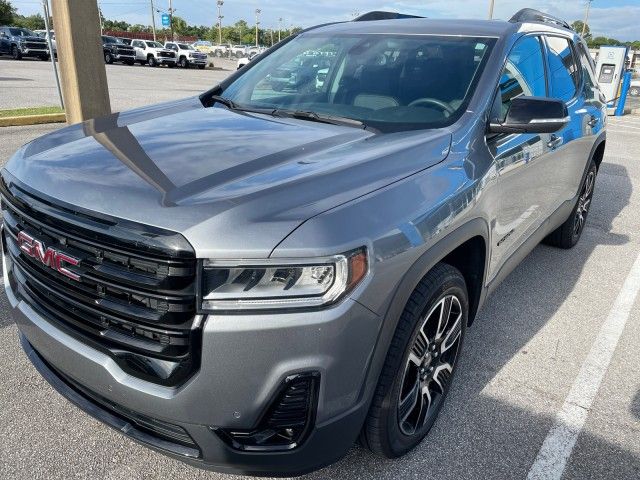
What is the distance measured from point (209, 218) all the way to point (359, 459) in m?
1.28

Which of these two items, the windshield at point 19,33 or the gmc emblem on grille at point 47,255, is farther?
the windshield at point 19,33

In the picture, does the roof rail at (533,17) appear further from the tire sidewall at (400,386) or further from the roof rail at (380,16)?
the tire sidewall at (400,386)

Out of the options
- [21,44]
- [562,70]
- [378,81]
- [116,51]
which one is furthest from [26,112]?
[116,51]

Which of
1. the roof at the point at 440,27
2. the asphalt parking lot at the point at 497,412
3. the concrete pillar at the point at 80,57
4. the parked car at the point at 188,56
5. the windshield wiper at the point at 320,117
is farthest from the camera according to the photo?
the parked car at the point at 188,56

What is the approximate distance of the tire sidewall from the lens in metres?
2.03

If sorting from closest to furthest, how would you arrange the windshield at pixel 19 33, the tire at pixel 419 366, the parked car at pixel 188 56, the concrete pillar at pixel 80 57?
the tire at pixel 419 366
the concrete pillar at pixel 80 57
the windshield at pixel 19 33
the parked car at pixel 188 56

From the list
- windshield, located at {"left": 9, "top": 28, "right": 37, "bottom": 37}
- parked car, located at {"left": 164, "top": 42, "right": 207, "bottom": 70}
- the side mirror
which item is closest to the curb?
the side mirror

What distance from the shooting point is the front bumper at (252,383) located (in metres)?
1.63

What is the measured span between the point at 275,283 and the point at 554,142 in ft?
8.52

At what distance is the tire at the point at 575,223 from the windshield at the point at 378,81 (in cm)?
231

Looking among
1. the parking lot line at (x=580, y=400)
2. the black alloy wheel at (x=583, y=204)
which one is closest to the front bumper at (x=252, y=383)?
the parking lot line at (x=580, y=400)

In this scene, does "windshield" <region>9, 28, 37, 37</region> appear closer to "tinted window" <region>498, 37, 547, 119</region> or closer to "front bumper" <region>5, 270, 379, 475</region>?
"tinted window" <region>498, 37, 547, 119</region>

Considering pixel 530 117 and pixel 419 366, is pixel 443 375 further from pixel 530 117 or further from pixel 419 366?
pixel 530 117

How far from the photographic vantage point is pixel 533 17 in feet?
12.6
